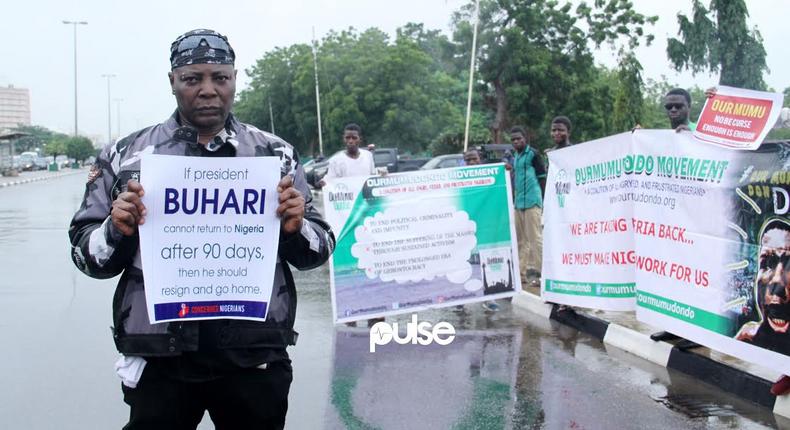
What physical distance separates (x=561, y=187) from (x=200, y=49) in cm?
596

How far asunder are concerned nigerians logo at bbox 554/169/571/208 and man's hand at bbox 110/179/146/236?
19.7ft

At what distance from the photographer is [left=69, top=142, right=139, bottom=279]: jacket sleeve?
2551 millimetres

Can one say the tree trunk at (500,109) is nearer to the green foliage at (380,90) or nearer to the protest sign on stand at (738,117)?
the green foliage at (380,90)

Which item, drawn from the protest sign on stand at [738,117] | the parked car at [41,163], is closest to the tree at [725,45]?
the protest sign on stand at [738,117]

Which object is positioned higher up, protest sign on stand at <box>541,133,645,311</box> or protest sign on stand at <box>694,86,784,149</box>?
protest sign on stand at <box>694,86,784,149</box>

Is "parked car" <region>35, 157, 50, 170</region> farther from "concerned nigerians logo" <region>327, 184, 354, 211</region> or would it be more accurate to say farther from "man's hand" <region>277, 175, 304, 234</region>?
"man's hand" <region>277, 175, 304, 234</region>

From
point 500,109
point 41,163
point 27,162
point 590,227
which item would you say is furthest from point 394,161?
point 41,163

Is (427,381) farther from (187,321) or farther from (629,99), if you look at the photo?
(629,99)

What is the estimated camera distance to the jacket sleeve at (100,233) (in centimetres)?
255

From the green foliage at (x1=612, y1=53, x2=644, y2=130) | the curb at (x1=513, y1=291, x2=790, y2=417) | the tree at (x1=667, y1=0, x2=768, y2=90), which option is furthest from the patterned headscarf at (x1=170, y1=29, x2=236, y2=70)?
the green foliage at (x1=612, y1=53, x2=644, y2=130)

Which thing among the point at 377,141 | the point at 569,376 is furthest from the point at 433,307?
the point at 377,141

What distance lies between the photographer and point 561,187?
8.20 meters

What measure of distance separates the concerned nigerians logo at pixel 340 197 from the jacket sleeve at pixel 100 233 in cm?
525

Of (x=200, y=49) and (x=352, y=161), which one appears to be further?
(x=352, y=161)
